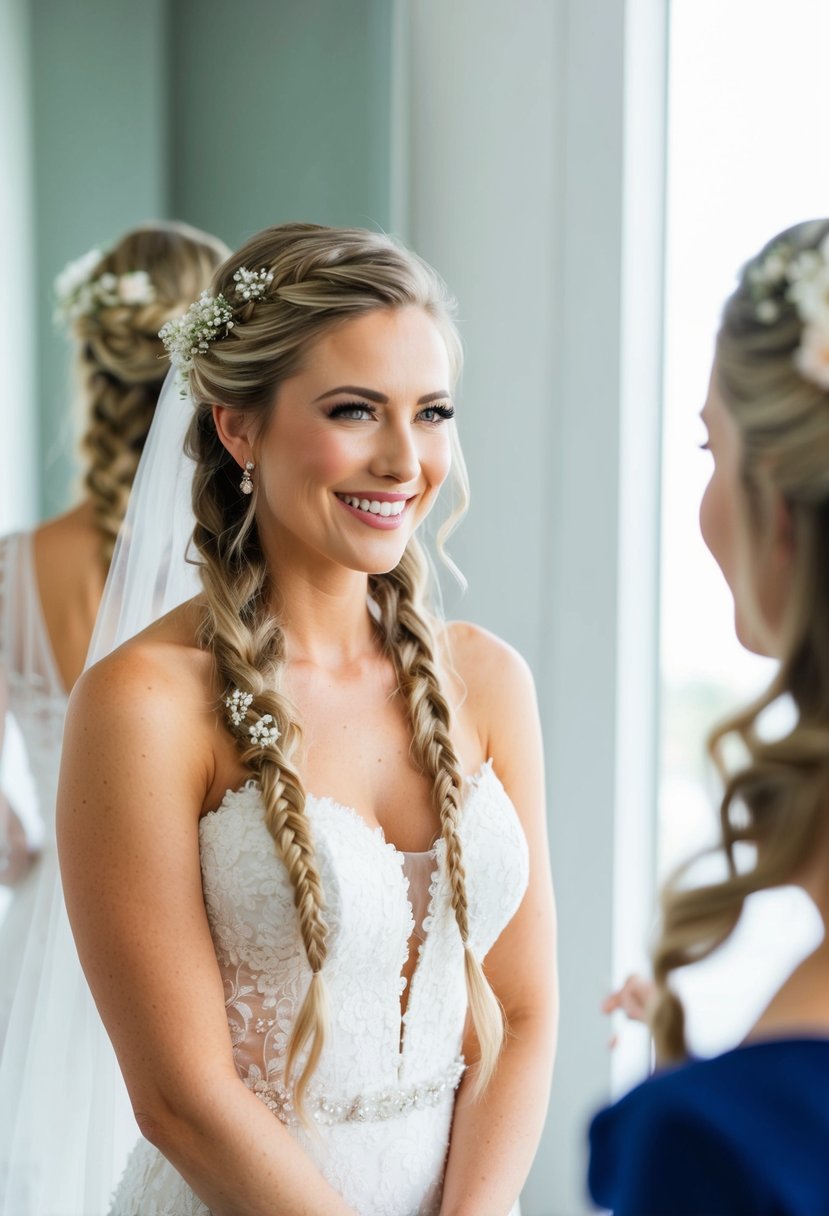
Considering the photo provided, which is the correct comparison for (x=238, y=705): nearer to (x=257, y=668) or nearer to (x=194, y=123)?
(x=257, y=668)

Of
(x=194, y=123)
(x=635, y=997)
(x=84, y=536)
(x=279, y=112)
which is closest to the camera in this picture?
(x=635, y=997)

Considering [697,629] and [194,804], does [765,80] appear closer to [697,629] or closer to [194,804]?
[697,629]

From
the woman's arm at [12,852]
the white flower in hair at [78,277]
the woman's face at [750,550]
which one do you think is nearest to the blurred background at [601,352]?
the woman's arm at [12,852]

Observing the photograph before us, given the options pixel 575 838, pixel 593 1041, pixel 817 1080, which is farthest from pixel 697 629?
pixel 817 1080

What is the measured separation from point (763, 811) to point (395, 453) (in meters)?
0.78

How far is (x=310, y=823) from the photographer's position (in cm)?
158

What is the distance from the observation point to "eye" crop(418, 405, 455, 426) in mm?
1694

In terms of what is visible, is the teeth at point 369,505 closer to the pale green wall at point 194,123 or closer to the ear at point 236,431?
the ear at point 236,431

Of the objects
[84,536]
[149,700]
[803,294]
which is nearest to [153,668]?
[149,700]

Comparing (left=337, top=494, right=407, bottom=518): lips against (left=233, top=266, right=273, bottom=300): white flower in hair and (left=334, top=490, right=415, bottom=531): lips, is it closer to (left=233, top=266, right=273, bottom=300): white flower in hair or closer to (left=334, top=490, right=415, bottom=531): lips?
(left=334, top=490, right=415, bottom=531): lips

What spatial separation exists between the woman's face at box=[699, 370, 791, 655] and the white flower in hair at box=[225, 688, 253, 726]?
2.31ft

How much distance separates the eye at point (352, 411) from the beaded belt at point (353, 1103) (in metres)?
0.85

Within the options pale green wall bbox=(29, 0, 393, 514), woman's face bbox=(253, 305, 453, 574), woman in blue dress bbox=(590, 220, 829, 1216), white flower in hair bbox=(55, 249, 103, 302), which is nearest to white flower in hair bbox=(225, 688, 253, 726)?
woman's face bbox=(253, 305, 453, 574)

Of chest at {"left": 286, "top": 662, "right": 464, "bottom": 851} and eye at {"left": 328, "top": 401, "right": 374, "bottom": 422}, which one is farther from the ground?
eye at {"left": 328, "top": 401, "right": 374, "bottom": 422}
